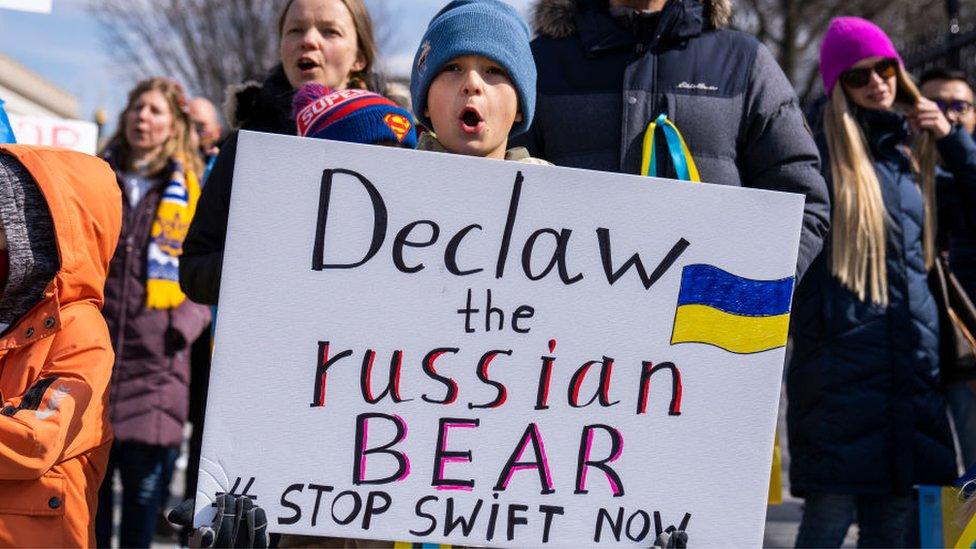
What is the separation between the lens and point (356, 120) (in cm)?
285

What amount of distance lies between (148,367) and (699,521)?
324cm

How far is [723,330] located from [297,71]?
5.10 ft

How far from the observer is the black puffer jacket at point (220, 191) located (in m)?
2.96

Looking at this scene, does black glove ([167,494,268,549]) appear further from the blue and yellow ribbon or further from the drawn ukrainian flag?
the blue and yellow ribbon

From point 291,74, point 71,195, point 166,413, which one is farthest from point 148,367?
point 71,195

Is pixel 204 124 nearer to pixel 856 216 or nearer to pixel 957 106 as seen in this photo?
pixel 957 106

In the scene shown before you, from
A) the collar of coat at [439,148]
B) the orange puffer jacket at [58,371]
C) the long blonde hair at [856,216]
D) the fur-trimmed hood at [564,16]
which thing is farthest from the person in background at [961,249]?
the orange puffer jacket at [58,371]

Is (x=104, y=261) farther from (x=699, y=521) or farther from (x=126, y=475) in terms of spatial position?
(x=126, y=475)

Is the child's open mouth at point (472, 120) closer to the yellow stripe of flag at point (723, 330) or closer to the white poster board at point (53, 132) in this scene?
the yellow stripe of flag at point (723, 330)

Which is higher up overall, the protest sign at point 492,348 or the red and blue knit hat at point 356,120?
the red and blue knit hat at point 356,120

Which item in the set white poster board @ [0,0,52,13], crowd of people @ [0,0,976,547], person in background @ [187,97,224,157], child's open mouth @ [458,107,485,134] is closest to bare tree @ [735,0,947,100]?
person in background @ [187,97,224,157]

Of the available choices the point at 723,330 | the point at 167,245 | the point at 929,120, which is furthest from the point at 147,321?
the point at 723,330

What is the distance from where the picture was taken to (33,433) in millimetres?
2535

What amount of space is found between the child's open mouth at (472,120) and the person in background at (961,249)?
2348 mm
